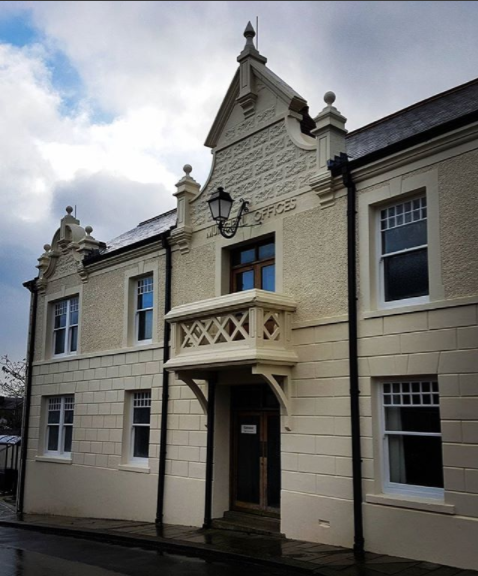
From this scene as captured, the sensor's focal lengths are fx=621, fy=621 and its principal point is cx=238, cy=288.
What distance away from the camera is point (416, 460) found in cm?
938

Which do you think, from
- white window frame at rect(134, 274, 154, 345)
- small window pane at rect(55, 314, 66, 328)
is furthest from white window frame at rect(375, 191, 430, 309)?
small window pane at rect(55, 314, 66, 328)

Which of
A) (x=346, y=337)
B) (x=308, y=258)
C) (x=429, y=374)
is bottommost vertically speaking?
(x=429, y=374)

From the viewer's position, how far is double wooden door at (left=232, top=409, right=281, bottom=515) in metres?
11.7

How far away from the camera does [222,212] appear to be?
12188 mm

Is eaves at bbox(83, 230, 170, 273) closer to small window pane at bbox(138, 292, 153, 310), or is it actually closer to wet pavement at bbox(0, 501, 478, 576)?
small window pane at bbox(138, 292, 153, 310)

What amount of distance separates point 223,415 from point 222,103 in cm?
658

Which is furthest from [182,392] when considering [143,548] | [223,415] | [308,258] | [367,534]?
[367,534]

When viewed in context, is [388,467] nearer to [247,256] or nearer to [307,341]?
[307,341]

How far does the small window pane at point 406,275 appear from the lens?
963 centimetres

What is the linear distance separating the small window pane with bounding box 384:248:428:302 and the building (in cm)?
2

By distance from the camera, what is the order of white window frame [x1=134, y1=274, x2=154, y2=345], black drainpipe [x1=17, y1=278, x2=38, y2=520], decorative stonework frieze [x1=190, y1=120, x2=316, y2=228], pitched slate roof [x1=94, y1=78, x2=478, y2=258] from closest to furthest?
pitched slate roof [x1=94, y1=78, x2=478, y2=258], decorative stonework frieze [x1=190, y1=120, x2=316, y2=228], white window frame [x1=134, y1=274, x2=154, y2=345], black drainpipe [x1=17, y1=278, x2=38, y2=520]

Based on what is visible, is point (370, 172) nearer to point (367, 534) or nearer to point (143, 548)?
point (367, 534)

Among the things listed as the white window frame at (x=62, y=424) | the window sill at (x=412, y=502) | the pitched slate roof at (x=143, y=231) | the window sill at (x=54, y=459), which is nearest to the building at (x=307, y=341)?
the window sill at (x=412, y=502)

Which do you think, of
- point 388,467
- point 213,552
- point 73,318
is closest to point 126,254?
point 73,318
